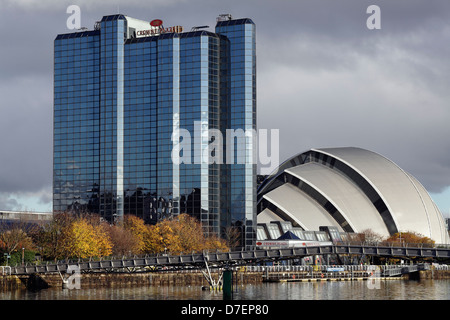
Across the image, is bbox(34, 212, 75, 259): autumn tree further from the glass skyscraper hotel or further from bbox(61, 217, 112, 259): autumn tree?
the glass skyscraper hotel

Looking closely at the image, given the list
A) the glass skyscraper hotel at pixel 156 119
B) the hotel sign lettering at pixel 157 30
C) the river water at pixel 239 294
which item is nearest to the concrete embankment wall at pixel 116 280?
the river water at pixel 239 294

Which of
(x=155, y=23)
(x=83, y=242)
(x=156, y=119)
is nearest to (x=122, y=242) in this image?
(x=83, y=242)

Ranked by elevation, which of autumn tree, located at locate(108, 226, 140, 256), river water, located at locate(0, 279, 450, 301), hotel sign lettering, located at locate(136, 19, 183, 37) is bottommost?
river water, located at locate(0, 279, 450, 301)

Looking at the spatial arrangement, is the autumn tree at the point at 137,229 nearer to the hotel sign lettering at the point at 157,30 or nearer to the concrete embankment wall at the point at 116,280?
the concrete embankment wall at the point at 116,280

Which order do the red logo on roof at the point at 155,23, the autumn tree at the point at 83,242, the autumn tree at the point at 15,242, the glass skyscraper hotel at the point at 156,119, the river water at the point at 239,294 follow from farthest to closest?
the red logo on roof at the point at 155,23
the glass skyscraper hotel at the point at 156,119
the autumn tree at the point at 83,242
the autumn tree at the point at 15,242
the river water at the point at 239,294

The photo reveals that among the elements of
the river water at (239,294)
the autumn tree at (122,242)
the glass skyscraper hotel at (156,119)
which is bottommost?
the river water at (239,294)

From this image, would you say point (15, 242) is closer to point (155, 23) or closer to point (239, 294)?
point (239, 294)

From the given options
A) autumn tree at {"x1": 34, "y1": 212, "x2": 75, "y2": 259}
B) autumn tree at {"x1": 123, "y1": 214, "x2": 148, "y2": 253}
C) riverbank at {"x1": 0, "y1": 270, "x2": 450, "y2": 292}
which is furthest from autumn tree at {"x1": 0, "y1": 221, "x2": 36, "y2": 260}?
autumn tree at {"x1": 123, "y1": 214, "x2": 148, "y2": 253}
